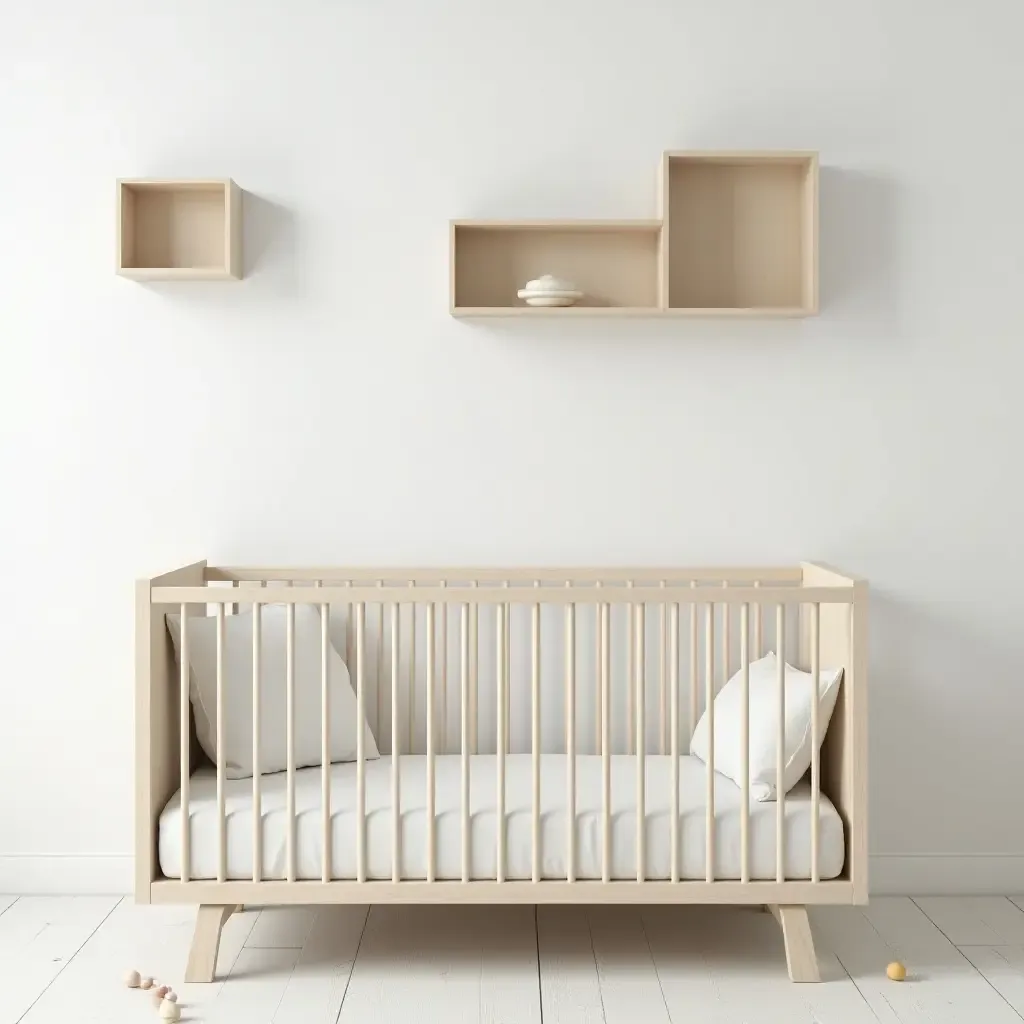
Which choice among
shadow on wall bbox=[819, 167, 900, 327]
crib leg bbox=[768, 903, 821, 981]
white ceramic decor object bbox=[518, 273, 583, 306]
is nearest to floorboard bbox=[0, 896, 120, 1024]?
crib leg bbox=[768, 903, 821, 981]

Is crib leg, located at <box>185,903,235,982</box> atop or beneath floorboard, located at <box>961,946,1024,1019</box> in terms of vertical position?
atop

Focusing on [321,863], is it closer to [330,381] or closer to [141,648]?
[141,648]

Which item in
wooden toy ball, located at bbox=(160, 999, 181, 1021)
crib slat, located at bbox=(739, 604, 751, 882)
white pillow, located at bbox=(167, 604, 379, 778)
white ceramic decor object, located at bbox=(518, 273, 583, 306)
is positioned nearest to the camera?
wooden toy ball, located at bbox=(160, 999, 181, 1021)

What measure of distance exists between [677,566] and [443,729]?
0.69 m

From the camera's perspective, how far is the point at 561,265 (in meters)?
2.76

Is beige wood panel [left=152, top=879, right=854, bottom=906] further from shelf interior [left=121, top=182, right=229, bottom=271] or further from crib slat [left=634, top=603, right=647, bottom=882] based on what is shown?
shelf interior [left=121, top=182, right=229, bottom=271]

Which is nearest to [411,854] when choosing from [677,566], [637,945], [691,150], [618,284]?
[637,945]

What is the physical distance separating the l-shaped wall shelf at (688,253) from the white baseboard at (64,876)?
160 centimetres

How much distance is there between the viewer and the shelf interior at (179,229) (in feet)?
8.98

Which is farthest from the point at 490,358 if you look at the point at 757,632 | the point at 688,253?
the point at 757,632

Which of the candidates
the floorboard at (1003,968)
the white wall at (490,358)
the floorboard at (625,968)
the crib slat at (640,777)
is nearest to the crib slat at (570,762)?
the crib slat at (640,777)

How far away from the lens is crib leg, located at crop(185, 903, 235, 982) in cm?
224

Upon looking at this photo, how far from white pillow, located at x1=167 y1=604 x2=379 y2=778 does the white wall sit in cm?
31

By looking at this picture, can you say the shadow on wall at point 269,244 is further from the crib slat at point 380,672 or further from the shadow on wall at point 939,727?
the shadow on wall at point 939,727
